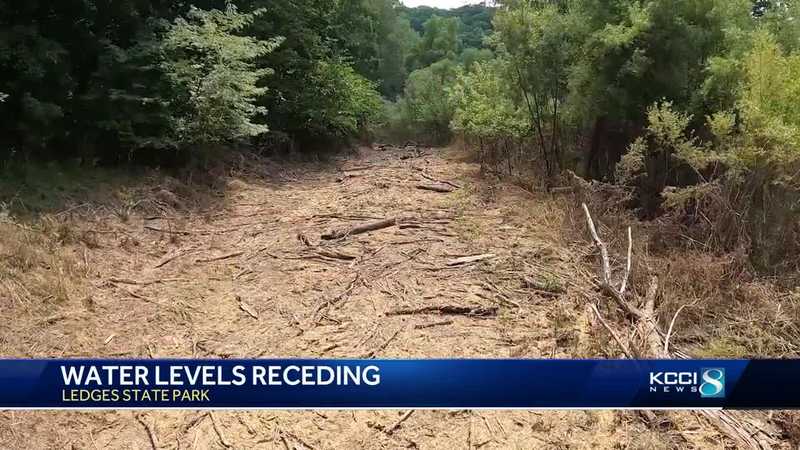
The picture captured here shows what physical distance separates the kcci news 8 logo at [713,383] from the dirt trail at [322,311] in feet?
1.63

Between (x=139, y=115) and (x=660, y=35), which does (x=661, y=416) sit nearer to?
(x=660, y=35)

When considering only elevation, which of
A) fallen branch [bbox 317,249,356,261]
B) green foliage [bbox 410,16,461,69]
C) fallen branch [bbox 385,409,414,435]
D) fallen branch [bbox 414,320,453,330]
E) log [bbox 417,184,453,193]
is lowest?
fallen branch [bbox 385,409,414,435]

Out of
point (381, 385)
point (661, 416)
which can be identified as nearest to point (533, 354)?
point (661, 416)

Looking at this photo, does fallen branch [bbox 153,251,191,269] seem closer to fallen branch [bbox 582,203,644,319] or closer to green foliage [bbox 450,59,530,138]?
fallen branch [bbox 582,203,644,319]

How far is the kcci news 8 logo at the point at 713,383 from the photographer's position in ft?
7.09

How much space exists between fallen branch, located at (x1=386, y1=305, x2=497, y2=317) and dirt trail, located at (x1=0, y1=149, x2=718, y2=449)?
2.0 inches

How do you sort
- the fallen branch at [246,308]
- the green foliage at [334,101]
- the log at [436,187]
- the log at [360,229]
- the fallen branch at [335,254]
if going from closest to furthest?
the fallen branch at [246,308] → the fallen branch at [335,254] → the log at [360,229] → the log at [436,187] → the green foliage at [334,101]

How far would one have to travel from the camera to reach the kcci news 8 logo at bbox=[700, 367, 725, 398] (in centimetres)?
216

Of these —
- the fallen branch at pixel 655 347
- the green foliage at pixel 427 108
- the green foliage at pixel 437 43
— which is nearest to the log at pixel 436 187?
the fallen branch at pixel 655 347

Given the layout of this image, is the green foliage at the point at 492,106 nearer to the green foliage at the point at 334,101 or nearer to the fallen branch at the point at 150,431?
the green foliage at the point at 334,101

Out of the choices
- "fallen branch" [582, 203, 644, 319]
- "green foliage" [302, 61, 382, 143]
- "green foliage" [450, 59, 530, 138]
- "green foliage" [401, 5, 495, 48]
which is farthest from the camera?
"green foliage" [401, 5, 495, 48]

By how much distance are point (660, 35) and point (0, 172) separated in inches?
257

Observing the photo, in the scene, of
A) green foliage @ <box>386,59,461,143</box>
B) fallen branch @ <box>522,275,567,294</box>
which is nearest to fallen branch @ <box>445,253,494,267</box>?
fallen branch @ <box>522,275,567,294</box>

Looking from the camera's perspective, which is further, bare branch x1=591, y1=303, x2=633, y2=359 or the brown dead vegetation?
bare branch x1=591, y1=303, x2=633, y2=359
